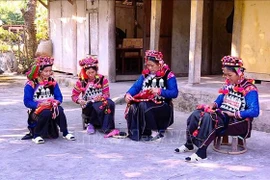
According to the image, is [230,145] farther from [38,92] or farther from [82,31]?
[82,31]

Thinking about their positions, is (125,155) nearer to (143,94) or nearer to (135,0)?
(143,94)

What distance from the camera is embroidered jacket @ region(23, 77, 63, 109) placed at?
5344mm

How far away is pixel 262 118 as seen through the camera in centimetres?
605

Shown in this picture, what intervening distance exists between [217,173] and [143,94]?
5.71 feet

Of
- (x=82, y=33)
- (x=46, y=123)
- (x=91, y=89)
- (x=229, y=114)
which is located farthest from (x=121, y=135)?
(x=82, y=33)

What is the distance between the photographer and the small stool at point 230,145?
4844 mm

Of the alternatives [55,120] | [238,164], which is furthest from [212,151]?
[55,120]

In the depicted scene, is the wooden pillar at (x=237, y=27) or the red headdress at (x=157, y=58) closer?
the red headdress at (x=157, y=58)

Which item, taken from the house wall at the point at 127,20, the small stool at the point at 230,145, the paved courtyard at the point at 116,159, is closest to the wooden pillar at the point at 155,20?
the paved courtyard at the point at 116,159

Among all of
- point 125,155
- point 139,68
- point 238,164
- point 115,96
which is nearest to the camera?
point 238,164

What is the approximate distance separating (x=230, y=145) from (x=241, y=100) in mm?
832

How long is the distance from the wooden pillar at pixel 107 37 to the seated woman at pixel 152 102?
16.6 feet

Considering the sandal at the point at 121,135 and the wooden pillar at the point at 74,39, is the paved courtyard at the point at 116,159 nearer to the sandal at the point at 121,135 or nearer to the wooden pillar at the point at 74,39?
the sandal at the point at 121,135

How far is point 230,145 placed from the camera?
17.1ft
